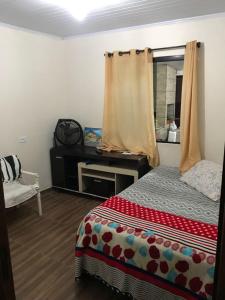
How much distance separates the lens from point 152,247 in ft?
5.67

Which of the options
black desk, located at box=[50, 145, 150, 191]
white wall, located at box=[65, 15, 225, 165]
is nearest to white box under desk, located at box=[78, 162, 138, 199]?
black desk, located at box=[50, 145, 150, 191]

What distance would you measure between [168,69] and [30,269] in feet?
9.73

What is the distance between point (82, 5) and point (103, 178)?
2224 mm

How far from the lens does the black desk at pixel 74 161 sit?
3422mm

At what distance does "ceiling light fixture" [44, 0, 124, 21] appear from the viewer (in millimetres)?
2391

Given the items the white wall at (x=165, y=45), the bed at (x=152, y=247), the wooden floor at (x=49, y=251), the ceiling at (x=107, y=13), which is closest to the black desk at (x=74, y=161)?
the wooden floor at (x=49, y=251)

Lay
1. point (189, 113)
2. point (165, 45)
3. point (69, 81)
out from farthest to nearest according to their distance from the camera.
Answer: point (69, 81) → point (165, 45) → point (189, 113)

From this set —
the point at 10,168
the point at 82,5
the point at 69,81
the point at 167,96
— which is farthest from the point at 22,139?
the point at 167,96

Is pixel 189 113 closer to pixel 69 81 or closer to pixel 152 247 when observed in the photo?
pixel 152 247

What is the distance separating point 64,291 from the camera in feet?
6.49

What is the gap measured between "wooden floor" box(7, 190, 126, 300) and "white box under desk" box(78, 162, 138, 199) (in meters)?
0.19

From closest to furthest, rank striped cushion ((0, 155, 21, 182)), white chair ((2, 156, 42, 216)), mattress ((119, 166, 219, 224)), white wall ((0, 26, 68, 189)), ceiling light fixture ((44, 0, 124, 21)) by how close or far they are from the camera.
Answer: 1. mattress ((119, 166, 219, 224))
2. ceiling light fixture ((44, 0, 124, 21))
3. white chair ((2, 156, 42, 216))
4. striped cushion ((0, 155, 21, 182))
5. white wall ((0, 26, 68, 189))

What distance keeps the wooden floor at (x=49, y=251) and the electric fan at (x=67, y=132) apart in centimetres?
93

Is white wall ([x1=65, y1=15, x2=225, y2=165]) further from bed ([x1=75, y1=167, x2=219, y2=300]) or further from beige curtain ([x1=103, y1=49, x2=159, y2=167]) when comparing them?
bed ([x1=75, y1=167, x2=219, y2=300])
